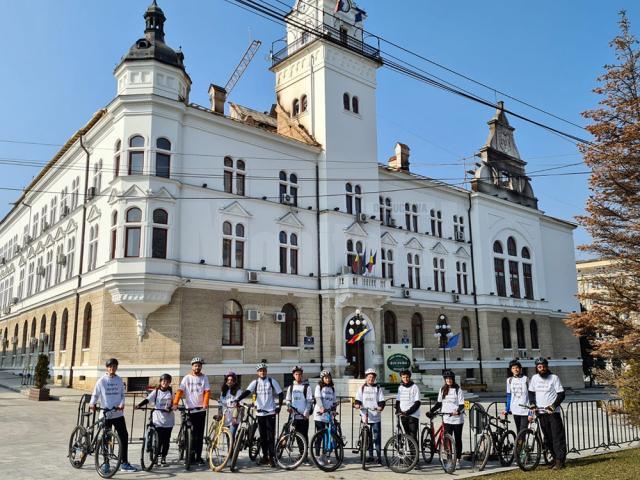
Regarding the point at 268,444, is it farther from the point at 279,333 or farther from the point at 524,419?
the point at 279,333

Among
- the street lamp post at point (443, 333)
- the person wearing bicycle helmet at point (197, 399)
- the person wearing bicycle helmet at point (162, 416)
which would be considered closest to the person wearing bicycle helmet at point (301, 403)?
the person wearing bicycle helmet at point (197, 399)

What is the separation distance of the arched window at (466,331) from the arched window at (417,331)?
417 cm

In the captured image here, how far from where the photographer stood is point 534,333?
4475 cm

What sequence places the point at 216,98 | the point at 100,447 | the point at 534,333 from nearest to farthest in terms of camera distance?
the point at 100,447, the point at 216,98, the point at 534,333

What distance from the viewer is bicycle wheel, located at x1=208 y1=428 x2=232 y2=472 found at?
11.1 metres

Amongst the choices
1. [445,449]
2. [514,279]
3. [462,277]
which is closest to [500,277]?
[514,279]

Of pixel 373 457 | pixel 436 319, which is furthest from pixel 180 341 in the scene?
pixel 436 319

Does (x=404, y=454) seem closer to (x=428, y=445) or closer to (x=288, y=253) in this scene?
(x=428, y=445)

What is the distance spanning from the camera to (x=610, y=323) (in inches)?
622

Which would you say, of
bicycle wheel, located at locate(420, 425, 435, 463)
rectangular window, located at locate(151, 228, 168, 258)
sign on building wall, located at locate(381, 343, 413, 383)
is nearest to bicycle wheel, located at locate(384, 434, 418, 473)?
bicycle wheel, located at locate(420, 425, 435, 463)

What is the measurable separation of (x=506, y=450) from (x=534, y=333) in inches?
1391

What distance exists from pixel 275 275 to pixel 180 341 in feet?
20.3

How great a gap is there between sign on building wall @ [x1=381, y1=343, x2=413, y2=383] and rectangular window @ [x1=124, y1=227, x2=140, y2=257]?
14.2 m

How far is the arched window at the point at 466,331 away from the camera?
39.7 m
